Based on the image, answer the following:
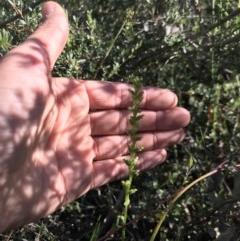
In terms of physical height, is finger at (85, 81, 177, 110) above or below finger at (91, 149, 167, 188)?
above

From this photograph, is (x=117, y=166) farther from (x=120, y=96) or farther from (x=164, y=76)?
(x=164, y=76)

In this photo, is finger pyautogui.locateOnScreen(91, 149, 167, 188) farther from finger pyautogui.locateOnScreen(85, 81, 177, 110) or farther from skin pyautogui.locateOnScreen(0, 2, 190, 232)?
finger pyautogui.locateOnScreen(85, 81, 177, 110)

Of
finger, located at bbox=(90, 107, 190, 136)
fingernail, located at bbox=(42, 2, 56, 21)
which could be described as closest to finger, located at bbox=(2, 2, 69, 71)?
fingernail, located at bbox=(42, 2, 56, 21)

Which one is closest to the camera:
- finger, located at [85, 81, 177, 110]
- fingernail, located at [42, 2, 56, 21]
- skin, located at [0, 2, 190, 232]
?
skin, located at [0, 2, 190, 232]

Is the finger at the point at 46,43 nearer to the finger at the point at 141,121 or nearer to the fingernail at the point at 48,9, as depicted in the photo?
the fingernail at the point at 48,9

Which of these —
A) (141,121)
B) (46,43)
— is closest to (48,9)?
(46,43)
